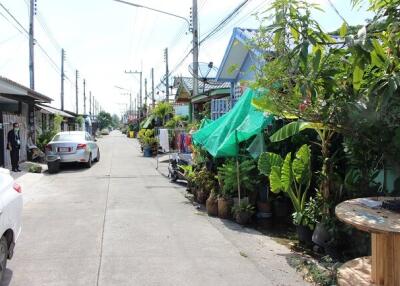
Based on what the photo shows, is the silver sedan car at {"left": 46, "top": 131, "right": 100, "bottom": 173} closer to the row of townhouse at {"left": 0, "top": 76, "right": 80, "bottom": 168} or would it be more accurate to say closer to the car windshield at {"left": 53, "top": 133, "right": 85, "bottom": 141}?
the car windshield at {"left": 53, "top": 133, "right": 85, "bottom": 141}

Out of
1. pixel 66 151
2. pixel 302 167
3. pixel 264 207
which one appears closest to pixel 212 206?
pixel 264 207

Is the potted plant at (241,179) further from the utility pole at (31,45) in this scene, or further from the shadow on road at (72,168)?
the utility pole at (31,45)

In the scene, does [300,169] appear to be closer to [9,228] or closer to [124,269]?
[124,269]

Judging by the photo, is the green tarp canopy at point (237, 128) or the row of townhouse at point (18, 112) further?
the row of townhouse at point (18, 112)

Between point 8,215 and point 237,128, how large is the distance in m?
4.99

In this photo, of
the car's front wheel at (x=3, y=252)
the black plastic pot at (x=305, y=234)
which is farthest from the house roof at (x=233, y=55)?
the car's front wheel at (x=3, y=252)

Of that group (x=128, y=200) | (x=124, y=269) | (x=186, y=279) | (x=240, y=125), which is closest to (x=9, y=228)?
(x=124, y=269)

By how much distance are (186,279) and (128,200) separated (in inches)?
229

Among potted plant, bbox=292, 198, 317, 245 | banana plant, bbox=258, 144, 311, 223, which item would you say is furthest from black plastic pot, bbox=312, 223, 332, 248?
banana plant, bbox=258, 144, 311, 223

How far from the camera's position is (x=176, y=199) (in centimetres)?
1127

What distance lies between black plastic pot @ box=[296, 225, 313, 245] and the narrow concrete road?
36 cm

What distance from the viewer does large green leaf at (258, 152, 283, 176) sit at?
7719 millimetres

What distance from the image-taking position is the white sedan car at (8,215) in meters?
4.72

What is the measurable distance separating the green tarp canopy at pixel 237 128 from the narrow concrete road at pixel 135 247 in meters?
1.45
